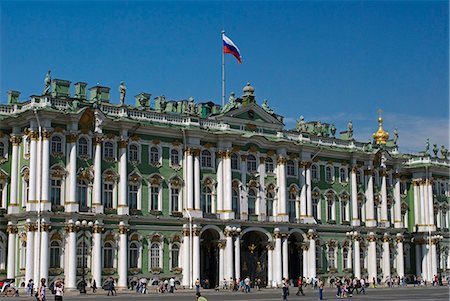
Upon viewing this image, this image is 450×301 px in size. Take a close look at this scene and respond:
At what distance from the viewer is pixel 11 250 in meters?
64.9

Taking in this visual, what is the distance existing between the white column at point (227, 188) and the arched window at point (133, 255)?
931cm

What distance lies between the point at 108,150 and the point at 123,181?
9.29ft

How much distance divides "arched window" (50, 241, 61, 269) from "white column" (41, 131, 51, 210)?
9.60 feet

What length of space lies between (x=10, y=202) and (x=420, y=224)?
48.2 metres

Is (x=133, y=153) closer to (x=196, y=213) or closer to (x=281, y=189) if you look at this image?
(x=196, y=213)

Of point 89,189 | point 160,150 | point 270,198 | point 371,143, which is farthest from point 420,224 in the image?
point 89,189

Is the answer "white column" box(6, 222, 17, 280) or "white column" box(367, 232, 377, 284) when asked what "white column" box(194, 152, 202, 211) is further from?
"white column" box(367, 232, 377, 284)

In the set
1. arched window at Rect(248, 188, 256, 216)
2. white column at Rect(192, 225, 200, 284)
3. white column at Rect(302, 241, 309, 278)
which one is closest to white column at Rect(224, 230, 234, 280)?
white column at Rect(192, 225, 200, 284)

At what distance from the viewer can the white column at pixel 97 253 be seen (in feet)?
215

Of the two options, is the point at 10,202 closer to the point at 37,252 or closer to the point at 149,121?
the point at 37,252

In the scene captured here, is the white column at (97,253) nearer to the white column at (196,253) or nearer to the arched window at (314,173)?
the white column at (196,253)

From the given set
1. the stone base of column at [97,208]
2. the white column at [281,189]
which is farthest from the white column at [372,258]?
the stone base of column at [97,208]

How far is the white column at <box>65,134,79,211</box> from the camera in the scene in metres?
65.0

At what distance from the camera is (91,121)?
66750 mm
